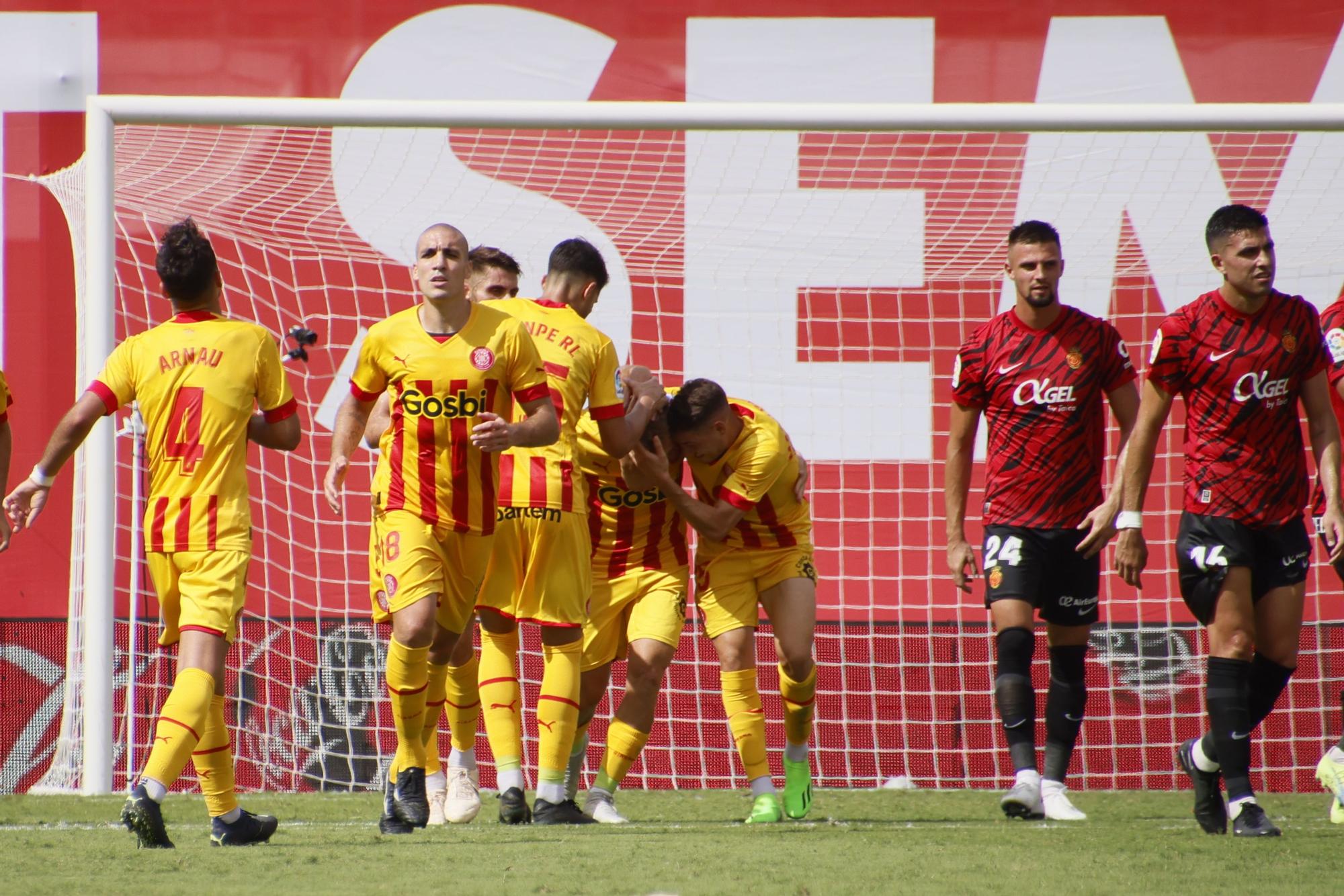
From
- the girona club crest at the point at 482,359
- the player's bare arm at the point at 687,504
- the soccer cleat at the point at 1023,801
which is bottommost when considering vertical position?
the soccer cleat at the point at 1023,801

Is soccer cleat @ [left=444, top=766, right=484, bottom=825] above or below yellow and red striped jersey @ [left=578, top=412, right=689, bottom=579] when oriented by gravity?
below

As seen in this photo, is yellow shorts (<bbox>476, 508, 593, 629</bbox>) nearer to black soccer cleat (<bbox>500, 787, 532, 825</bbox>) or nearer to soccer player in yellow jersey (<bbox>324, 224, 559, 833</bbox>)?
soccer player in yellow jersey (<bbox>324, 224, 559, 833</bbox>)

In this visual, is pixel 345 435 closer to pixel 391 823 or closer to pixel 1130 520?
pixel 391 823

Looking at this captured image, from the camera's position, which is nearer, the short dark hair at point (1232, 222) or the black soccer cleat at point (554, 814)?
the short dark hair at point (1232, 222)

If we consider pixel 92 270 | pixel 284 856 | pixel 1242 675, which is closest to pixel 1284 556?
pixel 1242 675

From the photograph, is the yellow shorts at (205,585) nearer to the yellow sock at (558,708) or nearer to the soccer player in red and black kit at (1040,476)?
the yellow sock at (558,708)

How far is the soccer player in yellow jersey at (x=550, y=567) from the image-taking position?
15.7 feet

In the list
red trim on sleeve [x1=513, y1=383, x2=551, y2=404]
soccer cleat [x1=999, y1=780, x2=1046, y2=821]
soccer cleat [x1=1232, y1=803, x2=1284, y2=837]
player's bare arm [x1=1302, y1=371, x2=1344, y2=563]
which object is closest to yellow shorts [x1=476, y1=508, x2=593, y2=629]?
red trim on sleeve [x1=513, y1=383, x2=551, y2=404]

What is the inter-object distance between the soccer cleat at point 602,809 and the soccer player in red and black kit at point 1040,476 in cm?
134

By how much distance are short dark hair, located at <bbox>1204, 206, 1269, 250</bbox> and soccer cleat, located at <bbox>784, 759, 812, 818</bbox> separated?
2.32 metres

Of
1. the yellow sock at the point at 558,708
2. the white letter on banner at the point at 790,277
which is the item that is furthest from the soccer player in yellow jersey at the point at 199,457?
the white letter on banner at the point at 790,277

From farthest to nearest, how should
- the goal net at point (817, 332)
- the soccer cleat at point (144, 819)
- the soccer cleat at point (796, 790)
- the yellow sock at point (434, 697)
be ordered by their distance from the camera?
the goal net at point (817, 332)
the soccer cleat at point (796, 790)
the yellow sock at point (434, 697)
the soccer cleat at point (144, 819)

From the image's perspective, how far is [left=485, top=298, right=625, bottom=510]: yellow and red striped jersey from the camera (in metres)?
4.86

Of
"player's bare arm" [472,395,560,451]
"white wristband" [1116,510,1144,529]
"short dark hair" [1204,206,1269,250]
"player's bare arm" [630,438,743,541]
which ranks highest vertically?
"short dark hair" [1204,206,1269,250]
